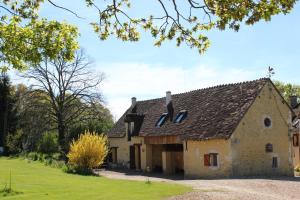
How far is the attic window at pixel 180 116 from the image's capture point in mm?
37450

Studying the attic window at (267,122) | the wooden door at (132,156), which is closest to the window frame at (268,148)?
the attic window at (267,122)

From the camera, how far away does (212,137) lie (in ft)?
102

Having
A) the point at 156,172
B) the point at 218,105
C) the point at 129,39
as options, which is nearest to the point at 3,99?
the point at 156,172

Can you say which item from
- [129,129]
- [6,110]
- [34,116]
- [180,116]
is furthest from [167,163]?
[6,110]

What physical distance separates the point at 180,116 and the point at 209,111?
4.04m

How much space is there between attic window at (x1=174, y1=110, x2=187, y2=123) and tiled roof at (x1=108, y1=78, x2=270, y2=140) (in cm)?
34

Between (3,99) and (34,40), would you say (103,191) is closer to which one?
(34,40)

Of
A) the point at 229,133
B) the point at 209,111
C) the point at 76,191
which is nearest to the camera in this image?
the point at 76,191

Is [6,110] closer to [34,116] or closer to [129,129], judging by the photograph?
[34,116]

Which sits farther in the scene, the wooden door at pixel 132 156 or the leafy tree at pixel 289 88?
the leafy tree at pixel 289 88

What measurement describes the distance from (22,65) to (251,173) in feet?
68.6

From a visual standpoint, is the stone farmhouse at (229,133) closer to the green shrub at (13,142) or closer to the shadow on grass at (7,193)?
the shadow on grass at (7,193)

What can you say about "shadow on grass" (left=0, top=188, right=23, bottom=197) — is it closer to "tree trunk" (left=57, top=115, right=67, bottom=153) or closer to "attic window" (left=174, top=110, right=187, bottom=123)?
"attic window" (left=174, top=110, right=187, bottom=123)

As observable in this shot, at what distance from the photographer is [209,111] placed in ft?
113
